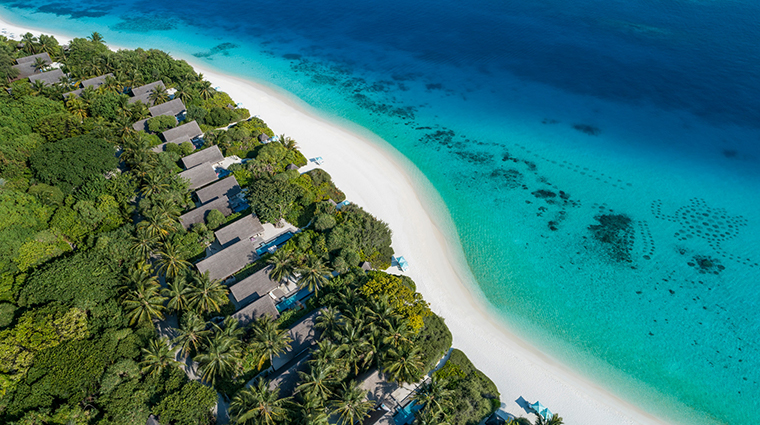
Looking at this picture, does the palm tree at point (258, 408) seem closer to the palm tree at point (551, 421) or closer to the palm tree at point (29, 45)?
the palm tree at point (551, 421)

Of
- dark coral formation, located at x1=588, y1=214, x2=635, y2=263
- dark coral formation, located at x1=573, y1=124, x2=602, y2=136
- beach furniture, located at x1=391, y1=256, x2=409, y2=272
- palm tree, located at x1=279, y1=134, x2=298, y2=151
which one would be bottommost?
beach furniture, located at x1=391, y1=256, x2=409, y2=272

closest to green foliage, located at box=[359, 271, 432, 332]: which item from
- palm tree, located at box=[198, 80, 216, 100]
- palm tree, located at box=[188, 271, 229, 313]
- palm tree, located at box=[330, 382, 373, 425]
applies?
palm tree, located at box=[330, 382, 373, 425]

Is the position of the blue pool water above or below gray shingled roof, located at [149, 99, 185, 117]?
below

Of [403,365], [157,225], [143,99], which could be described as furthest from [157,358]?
[143,99]

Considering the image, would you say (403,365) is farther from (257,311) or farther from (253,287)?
(253,287)

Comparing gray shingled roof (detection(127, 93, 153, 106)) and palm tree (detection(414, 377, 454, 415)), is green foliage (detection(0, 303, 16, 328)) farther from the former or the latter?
gray shingled roof (detection(127, 93, 153, 106))

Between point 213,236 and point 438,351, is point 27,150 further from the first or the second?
point 438,351

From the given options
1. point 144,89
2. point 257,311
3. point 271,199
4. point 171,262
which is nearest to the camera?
point 257,311

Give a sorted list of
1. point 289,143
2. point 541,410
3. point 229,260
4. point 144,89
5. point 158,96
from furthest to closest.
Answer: point 144,89 → point 158,96 → point 289,143 → point 229,260 → point 541,410
